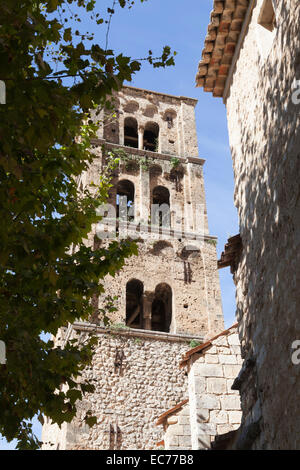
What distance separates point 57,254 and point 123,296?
13.4 meters

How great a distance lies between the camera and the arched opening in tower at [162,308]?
1866 centimetres

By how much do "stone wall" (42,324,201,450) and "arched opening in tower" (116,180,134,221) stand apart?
4.95 metres

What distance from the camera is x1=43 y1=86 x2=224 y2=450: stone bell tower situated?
15.0 meters

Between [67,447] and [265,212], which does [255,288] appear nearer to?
[265,212]

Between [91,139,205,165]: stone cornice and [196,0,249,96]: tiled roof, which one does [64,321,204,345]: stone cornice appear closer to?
[91,139,205,165]: stone cornice

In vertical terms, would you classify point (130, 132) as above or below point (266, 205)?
above

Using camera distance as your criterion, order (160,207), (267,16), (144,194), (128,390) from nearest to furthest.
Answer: (267,16), (128,390), (144,194), (160,207)

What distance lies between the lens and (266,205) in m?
5.54

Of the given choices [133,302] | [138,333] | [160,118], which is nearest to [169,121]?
[160,118]

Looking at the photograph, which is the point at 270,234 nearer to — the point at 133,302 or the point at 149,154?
the point at 133,302

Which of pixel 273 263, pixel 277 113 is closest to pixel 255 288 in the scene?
pixel 273 263

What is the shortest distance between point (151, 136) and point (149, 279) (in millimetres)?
8151

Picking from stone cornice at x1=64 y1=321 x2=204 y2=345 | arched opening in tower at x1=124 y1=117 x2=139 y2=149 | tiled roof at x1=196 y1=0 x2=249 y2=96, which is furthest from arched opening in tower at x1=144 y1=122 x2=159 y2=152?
tiled roof at x1=196 y1=0 x2=249 y2=96

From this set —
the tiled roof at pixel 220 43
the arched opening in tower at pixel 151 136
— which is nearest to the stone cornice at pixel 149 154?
the arched opening in tower at pixel 151 136
